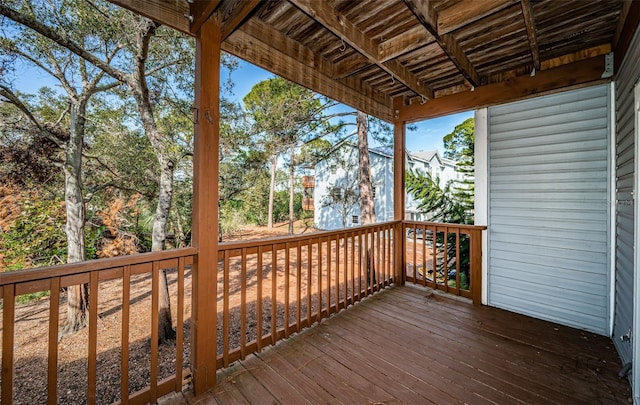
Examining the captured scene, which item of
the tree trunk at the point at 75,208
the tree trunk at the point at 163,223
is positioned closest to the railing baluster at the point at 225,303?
the tree trunk at the point at 163,223

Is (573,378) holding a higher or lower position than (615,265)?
lower

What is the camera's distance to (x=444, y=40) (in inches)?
86.6

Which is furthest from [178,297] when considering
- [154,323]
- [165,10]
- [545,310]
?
[545,310]

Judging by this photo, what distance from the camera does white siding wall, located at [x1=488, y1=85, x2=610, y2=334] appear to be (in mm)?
2539

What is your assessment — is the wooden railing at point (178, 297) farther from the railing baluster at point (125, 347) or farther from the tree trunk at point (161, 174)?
the tree trunk at point (161, 174)

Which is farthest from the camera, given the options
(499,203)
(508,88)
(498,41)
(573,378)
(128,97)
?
(128,97)

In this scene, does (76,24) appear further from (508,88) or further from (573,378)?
(573,378)

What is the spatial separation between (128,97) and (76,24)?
107 cm

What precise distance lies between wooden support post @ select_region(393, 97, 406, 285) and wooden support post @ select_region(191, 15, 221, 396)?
2.72 metres

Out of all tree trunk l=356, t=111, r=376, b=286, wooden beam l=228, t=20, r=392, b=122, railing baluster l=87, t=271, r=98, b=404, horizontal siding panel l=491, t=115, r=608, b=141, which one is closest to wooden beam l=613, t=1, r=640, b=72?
horizontal siding panel l=491, t=115, r=608, b=141

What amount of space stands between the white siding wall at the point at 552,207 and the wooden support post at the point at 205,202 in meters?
3.16

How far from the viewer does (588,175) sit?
8.46 ft

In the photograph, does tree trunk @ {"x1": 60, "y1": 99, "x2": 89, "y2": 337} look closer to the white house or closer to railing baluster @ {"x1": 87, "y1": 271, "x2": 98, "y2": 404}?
railing baluster @ {"x1": 87, "y1": 271, "x2": 98, "y2": 404}

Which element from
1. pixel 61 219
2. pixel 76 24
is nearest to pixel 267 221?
pixel 61 219
